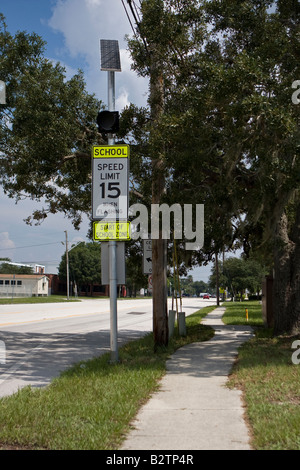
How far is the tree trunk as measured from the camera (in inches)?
548

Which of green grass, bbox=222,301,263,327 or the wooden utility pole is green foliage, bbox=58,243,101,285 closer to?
green grass, bbox=222,301,263,327

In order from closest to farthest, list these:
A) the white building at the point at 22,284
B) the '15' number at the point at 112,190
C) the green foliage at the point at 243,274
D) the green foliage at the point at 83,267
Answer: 1. the '15' number at the point at 112,190
2. the green foliage at the point at 243,274
3. the white building at the point at 22,284
4. the green foliage at the point at 83,267

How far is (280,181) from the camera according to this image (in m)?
10.7

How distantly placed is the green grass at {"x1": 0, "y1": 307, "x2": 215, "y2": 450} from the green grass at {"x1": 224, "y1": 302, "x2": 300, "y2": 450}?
144cm

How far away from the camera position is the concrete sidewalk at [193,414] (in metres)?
5.13

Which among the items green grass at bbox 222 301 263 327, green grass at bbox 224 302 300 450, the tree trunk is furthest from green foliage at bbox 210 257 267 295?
green grass at bbox 224 302 300 450

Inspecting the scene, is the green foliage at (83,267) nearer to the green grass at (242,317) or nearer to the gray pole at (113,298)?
the green grass at (242,317)

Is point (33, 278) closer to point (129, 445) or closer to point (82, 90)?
point (82, 90)

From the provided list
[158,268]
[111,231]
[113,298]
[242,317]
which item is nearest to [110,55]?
[111,231]

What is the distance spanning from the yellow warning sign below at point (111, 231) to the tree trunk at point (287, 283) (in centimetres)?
Result: 564

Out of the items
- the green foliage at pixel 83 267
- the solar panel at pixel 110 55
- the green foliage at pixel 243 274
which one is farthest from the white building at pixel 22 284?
the solar panel at pixel 110 55

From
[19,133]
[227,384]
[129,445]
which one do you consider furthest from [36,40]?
[129,445]

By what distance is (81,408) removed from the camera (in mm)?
6281

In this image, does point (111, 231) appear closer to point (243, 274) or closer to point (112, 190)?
point (112, 190)
